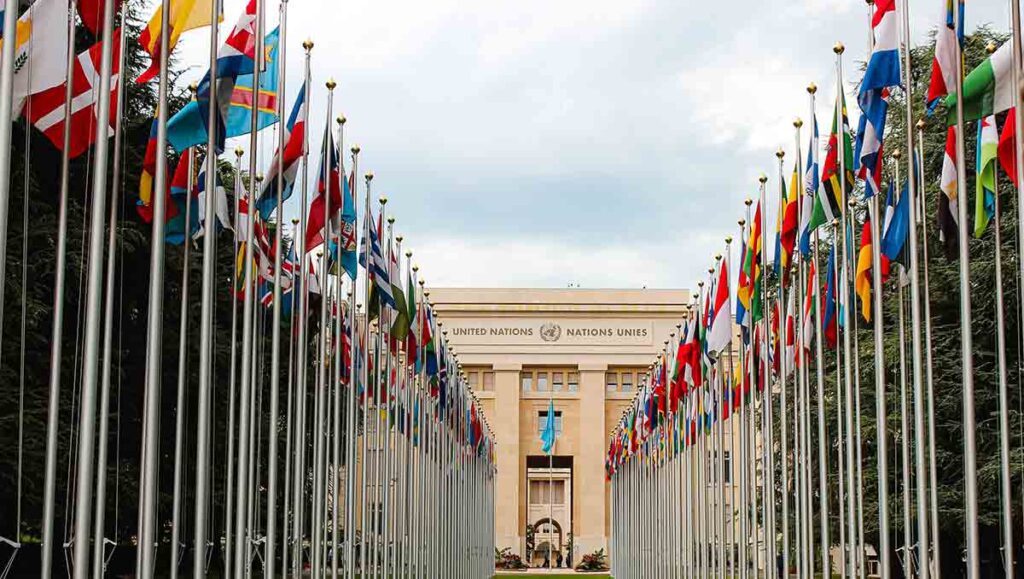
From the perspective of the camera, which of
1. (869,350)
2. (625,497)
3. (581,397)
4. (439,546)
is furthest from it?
(581,397)

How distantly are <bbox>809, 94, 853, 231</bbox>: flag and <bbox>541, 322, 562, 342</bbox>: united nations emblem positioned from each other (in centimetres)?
6733

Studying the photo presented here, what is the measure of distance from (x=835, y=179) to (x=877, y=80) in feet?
10.9

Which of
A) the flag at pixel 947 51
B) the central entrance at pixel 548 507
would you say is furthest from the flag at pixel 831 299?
the central entrance at pixel 548 507

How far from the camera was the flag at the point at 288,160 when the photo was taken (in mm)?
20125

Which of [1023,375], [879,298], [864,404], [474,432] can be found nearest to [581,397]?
[474,432]

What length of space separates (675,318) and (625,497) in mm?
21823

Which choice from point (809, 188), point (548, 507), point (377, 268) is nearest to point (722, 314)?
point (809, 188)

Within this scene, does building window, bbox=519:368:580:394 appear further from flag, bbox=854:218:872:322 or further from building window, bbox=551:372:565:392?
flag, bbox=854:218:872:322

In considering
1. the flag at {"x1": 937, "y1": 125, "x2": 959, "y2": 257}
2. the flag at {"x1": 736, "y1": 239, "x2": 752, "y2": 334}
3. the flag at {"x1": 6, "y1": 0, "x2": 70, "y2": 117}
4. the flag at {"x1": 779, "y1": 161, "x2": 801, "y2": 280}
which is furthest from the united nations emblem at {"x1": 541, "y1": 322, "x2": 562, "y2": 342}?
the flag at {"x1": 6, "y1": 0, "x2": 70, "y2": 117}

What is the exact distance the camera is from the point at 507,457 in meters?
85.0

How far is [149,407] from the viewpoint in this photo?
1513 centimetres

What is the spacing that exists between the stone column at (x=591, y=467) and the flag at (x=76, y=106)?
2675 inches

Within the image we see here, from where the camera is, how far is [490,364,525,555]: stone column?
83375 millimetres

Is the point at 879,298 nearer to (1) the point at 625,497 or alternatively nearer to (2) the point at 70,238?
(2) the point at 70,238
